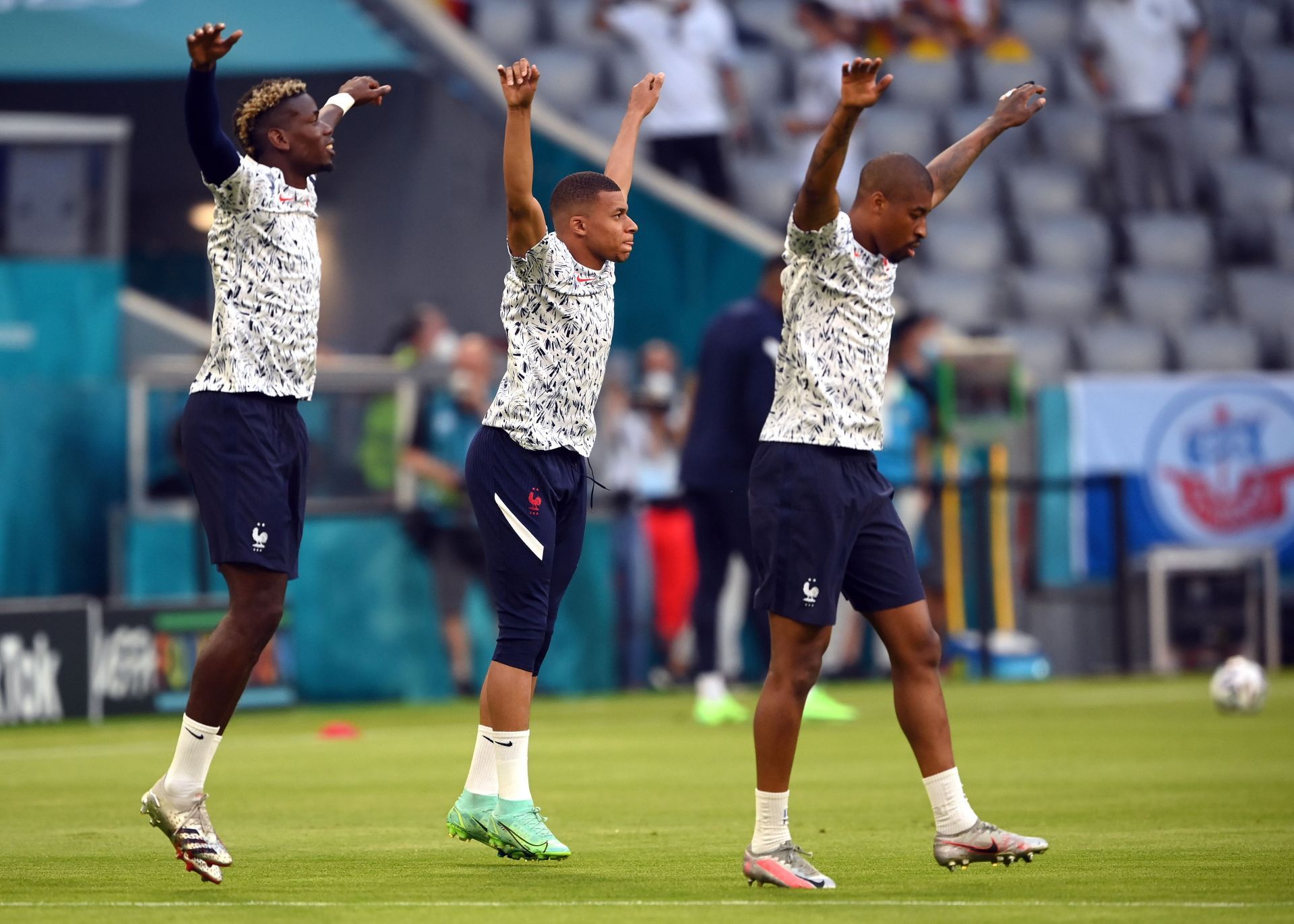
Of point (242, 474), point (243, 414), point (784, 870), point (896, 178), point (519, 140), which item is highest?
point (519, 140)

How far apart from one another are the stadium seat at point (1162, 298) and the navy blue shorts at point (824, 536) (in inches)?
593

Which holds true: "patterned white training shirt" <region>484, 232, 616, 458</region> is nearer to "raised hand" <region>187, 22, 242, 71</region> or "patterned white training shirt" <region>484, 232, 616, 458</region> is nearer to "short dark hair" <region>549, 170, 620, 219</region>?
"short dark hair" <region>549, 170, 620, 219</region>

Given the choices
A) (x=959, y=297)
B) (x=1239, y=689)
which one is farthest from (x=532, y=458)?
(x=959, y=297)

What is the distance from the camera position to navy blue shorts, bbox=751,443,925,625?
5.90m

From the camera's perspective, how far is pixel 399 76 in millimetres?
17016

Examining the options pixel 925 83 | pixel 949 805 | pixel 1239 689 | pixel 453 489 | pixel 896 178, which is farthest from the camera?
pixel 925 83

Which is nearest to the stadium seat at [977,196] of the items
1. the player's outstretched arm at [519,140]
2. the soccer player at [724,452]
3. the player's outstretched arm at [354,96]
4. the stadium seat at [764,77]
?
the stadium seat at [764,77]

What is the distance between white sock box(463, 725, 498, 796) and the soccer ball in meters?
6.68

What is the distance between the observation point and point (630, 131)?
277 inches

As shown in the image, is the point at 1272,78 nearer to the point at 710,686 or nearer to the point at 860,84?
the point at 710,686

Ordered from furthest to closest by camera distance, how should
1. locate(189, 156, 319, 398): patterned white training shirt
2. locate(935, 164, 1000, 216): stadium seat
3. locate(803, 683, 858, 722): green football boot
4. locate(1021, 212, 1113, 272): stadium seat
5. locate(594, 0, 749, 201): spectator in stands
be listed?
locate(935, 164, 1000, 216): stadium seat
locate(1021, 212, 1113, 272): stadium seat
locate(594, 0, 749, 201): spectator in stands
locate(803, 683, 858, 722): green football boot
locate(189, 156, 319, 398): patterned white training shirt

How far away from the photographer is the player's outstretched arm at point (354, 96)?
6.86m

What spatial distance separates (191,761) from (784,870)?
1.78m

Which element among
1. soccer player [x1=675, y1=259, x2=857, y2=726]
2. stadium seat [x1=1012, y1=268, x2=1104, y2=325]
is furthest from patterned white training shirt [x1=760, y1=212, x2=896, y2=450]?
stadium seat [x1=1012, y1=268, x2=1104, y2=325]
